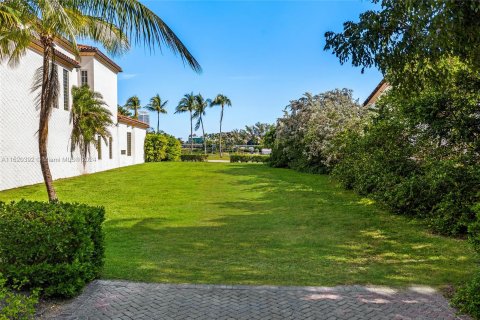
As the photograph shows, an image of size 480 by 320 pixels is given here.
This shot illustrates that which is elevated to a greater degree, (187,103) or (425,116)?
(187,103)

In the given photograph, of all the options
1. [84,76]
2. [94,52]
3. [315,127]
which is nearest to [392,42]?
[315,127]

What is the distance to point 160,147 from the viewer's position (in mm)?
40344

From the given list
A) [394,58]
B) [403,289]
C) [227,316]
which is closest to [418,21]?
[394,58]

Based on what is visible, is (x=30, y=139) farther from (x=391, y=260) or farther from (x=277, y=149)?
(x=277, y=149)

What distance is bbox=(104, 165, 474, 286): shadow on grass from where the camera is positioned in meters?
6.01

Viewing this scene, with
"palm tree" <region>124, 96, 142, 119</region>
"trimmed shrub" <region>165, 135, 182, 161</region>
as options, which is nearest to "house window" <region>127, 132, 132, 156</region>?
"trimmed shrub" <region>165, 135, 182, 161</region>

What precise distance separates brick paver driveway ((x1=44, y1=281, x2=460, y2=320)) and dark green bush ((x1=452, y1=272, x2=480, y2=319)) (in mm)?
136

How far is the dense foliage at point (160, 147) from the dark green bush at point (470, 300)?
36389 mm

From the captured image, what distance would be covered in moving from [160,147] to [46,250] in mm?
36256

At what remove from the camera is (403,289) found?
5344 mm

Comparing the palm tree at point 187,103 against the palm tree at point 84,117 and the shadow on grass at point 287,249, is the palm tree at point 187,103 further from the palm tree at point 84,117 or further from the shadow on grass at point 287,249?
the shadow on grass at point 287,249

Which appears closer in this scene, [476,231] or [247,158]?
[476,231]

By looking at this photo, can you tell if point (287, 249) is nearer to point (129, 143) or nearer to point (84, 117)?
point (84, 117)

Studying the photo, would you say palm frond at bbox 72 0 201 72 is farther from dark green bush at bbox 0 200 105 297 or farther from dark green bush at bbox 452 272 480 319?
dark green bush at bbox 452 272 480 319
